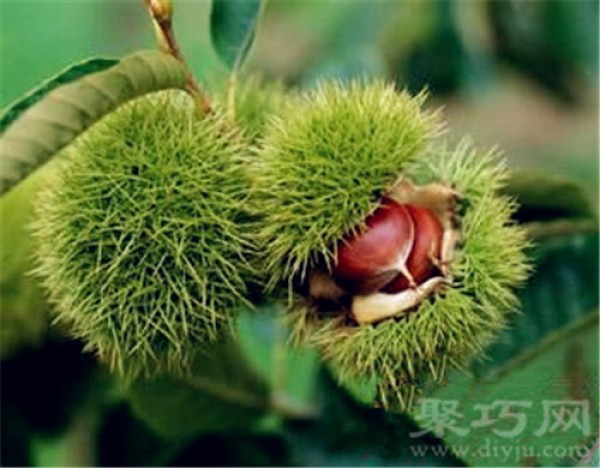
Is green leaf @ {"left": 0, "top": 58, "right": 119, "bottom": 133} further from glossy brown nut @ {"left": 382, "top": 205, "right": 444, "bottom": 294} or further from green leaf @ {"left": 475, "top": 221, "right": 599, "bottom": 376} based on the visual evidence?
green leaf @ {"left": 475, "top": 221, "right": 599, "bottom": 376}

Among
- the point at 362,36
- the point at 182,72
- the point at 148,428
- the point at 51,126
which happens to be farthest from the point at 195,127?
the point at 362,36

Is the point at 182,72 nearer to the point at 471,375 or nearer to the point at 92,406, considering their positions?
the point at 471,375

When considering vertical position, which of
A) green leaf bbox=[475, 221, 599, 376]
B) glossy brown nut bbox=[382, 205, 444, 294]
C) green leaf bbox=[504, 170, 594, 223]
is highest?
green leaf bbox=[504, 170, 594, 223]

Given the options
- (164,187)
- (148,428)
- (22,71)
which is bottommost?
(148,428)

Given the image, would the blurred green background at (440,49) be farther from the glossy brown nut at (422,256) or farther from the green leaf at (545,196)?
the glossy brown nut at (422,256)

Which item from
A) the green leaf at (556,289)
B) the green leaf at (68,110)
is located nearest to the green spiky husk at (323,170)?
the green leaf at (68,110)

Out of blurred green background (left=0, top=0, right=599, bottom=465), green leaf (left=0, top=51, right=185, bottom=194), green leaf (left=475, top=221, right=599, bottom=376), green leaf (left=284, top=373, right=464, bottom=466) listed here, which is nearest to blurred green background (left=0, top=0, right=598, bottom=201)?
blurred green background (left=0, top=0, right=599, bottom=465)
